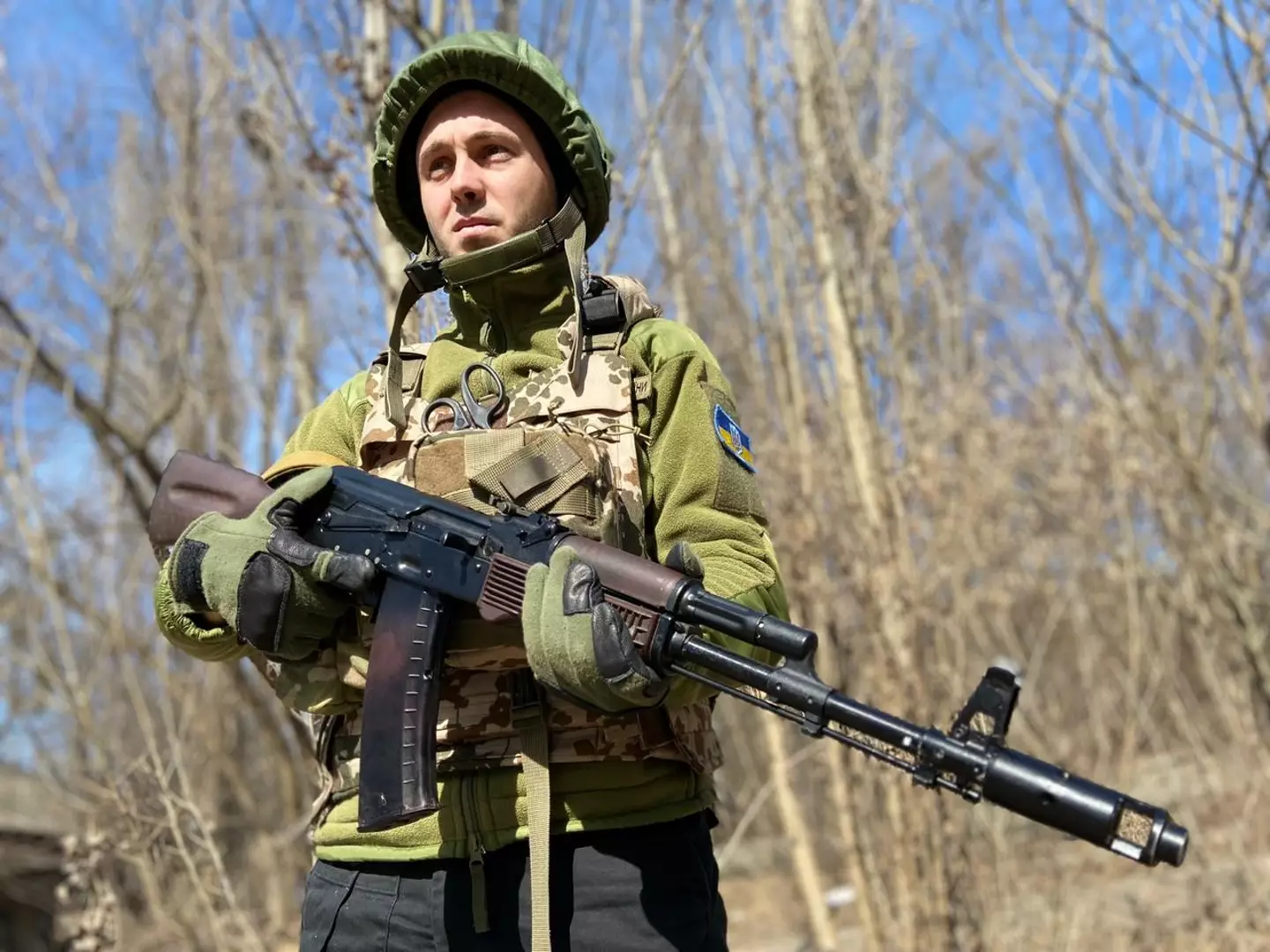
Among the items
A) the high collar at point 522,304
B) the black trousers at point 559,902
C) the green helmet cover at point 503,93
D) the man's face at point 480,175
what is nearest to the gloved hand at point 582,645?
the black trousers at point 559,902

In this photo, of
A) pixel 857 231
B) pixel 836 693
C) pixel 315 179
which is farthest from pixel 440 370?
pixel 857 231

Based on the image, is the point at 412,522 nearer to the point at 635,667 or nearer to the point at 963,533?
the point at 635,667

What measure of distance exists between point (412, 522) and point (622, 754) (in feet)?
1.55

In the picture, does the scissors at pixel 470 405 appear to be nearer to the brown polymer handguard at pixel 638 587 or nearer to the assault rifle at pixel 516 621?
the assault rifle at pixel 516 621

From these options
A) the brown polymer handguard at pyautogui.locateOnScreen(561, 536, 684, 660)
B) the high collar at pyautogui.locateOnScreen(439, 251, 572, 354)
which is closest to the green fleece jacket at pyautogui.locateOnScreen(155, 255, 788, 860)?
the high collar at pyautogui.locateOnScreen(439, 251, 572, 354)

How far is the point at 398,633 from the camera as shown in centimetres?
154

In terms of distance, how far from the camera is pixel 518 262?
1.77 metres

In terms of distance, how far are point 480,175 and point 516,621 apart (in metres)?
0.81

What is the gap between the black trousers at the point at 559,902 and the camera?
1474 mm

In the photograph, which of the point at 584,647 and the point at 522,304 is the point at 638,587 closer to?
the point at 584,647

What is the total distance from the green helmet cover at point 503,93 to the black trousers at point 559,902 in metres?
1.12

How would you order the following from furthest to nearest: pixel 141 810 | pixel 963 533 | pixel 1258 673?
pixel 963 533, pixel 1258 673, pixel 141 810

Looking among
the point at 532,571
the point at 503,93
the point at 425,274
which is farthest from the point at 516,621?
the point at 503,93

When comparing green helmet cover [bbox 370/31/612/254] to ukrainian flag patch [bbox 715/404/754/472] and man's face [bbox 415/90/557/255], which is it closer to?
man's face [bbox 415/90/557/255]
